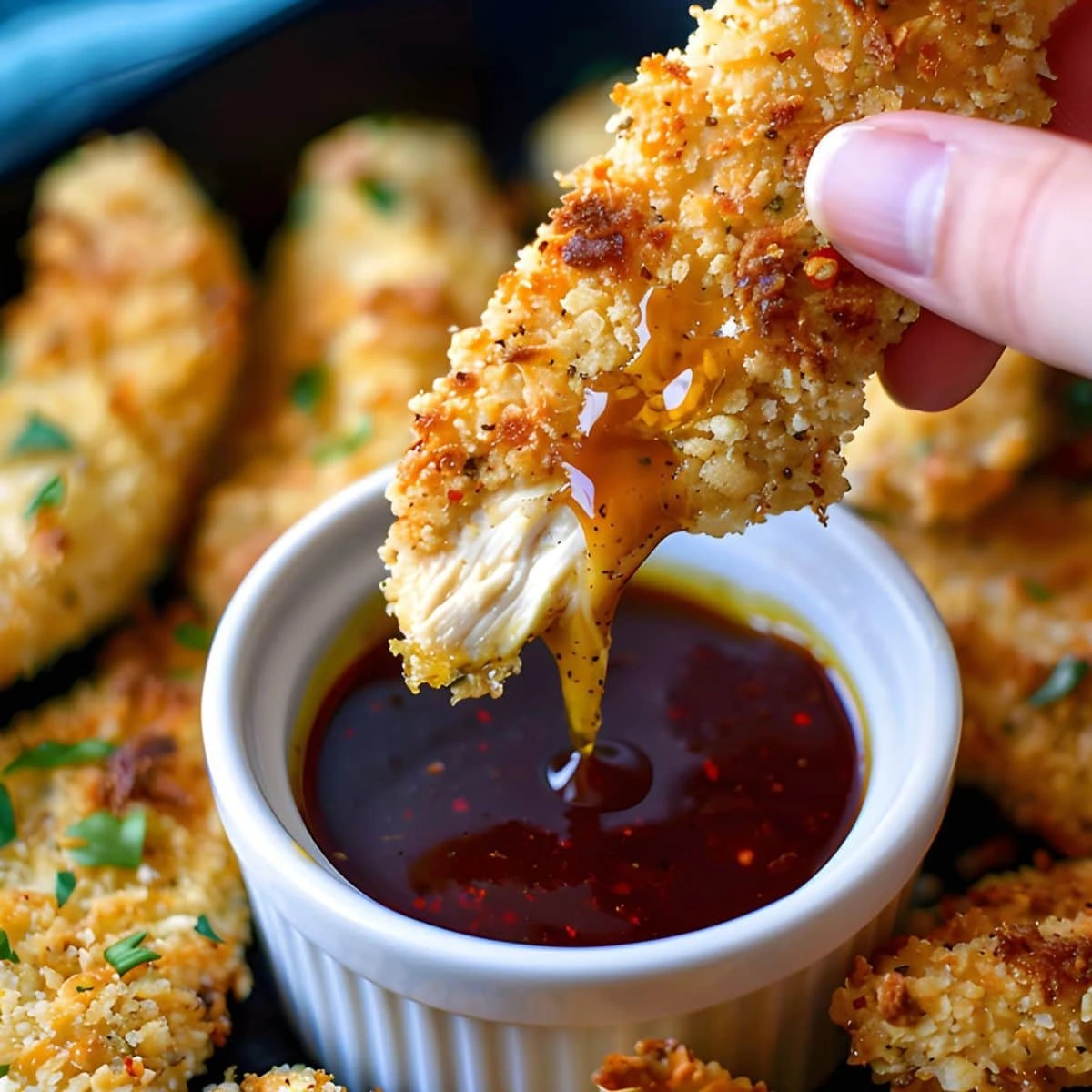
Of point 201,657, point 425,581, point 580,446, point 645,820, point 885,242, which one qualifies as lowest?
point 201,657

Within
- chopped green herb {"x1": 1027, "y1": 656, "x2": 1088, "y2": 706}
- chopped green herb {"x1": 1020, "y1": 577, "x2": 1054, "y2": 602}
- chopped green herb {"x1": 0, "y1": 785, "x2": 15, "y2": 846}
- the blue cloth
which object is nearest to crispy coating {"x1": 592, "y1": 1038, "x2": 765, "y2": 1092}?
chopped green herb {"x1": 1027, "y1": 656, "x2": 1088, "y2": 706}

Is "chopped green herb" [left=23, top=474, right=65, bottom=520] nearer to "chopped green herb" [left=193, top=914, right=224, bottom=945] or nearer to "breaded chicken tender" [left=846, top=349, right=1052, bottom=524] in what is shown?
"chopped green herb" [left=193, top=914, right=224, bottom=945]

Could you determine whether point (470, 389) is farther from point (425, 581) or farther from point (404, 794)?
point (404, 794)

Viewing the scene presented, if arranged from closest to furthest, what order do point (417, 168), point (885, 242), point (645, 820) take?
point (885, 242), point (645, 820), point (417, 168)

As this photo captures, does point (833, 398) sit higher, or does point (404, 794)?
point (833, 398)

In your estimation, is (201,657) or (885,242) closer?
(885,242)

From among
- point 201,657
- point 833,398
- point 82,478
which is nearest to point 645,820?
point 833,398

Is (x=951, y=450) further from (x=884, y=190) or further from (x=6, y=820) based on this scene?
(x=6, y=820)
